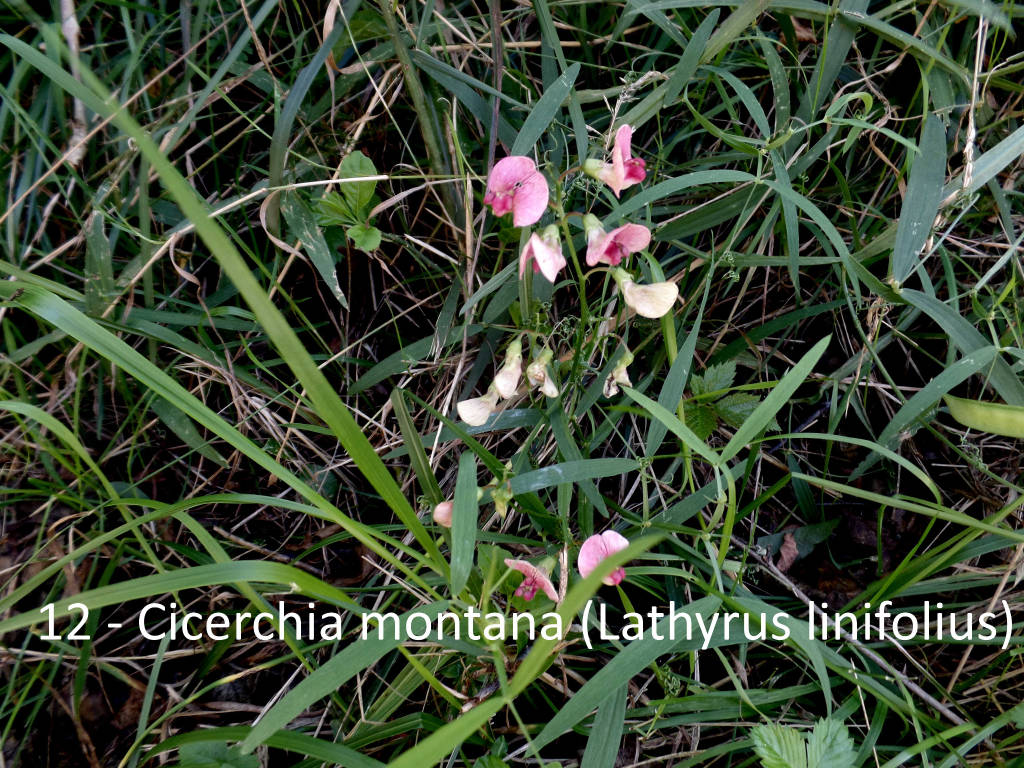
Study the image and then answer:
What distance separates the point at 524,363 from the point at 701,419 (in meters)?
0.38

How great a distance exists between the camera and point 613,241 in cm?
122

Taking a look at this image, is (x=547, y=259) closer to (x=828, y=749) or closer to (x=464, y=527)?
(x=464, y=527)

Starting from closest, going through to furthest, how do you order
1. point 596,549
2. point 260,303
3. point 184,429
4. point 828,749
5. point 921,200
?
1. point 260,303
2. point 828,749
3. point 596,549
4. point 921,200
5. point 184,429

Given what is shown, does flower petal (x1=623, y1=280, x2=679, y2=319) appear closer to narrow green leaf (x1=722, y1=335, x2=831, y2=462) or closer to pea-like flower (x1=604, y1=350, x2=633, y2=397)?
pea-like flower (x1=604, y1=350, x2=633, y2=397)

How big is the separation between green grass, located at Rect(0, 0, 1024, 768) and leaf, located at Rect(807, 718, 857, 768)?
0.09 m

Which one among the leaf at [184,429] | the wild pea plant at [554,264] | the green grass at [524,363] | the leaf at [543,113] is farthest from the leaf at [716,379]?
the leaf at [184,429]

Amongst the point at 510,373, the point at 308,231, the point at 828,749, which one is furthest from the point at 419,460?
the point at 828,749

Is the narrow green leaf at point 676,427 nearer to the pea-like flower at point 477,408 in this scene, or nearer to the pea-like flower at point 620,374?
the pea-like flower at point 620,374

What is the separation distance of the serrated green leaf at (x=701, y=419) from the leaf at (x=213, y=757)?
102cm

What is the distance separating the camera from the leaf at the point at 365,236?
4.96ft

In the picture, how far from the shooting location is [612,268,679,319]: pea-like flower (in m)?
1.20

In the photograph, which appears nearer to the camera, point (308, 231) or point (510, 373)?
point (510, 373)

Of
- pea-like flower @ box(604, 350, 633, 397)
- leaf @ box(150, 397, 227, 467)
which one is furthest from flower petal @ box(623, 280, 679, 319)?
leaf @ box(150, 397, 227, 467)

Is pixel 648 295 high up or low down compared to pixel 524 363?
up
